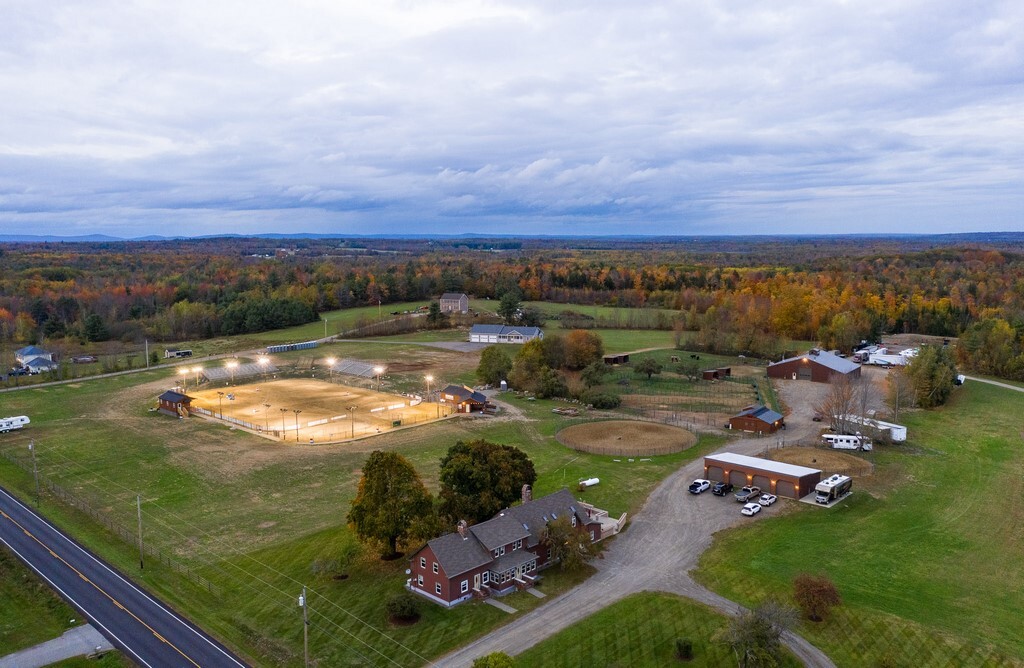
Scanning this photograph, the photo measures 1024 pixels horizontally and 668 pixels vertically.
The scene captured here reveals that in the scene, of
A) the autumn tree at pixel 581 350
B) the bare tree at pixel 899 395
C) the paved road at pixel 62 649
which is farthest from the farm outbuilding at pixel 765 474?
the paved road at pixel 62 649

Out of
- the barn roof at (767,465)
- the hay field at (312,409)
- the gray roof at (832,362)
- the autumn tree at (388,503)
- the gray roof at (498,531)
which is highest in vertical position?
the autumn tree at (388,503)

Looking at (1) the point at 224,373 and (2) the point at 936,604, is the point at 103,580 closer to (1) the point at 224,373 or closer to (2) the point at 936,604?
(2) the point at 936,604

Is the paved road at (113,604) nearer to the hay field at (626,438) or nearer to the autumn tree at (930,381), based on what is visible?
the hay field at (626,438)

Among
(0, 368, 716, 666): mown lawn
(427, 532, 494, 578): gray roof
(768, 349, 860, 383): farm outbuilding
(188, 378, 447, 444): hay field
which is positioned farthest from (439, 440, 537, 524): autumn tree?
(768, 349, 860, 383): farm outbuilding

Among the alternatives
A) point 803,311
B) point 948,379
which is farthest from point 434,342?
point 948,379

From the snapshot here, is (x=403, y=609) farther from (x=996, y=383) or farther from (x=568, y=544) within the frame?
(x=996, y=383)

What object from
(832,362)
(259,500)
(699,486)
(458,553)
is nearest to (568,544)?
(458,553)

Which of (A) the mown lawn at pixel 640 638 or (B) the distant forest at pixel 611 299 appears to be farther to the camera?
(B) the distant forest at pixel 611 299
